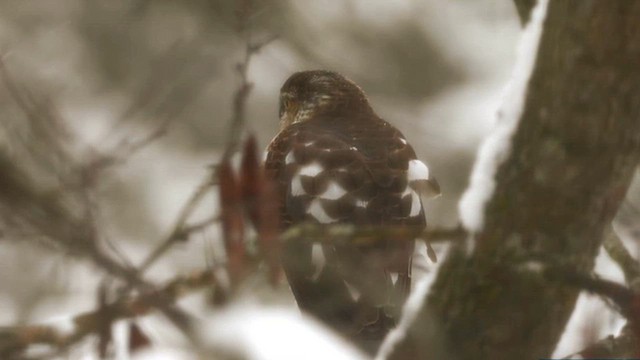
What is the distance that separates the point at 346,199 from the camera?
17.2ft

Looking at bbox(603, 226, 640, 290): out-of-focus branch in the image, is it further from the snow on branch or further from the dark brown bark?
the snow on branch

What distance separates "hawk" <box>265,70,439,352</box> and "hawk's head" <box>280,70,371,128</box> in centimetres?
58

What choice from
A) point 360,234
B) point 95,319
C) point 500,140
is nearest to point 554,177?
point 500,140

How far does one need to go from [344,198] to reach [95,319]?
2.65m

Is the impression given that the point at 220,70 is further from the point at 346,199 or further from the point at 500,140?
the point at 500,140

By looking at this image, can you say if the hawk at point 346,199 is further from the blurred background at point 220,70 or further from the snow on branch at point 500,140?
the blurred background at point 220,70

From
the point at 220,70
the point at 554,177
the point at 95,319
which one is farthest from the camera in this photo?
the point at 220,70

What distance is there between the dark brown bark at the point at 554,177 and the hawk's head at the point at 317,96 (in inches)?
136

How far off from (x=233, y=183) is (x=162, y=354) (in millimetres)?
881

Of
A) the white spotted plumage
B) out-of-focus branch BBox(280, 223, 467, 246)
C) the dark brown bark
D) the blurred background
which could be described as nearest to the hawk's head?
the blurred background

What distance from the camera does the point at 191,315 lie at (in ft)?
8.51

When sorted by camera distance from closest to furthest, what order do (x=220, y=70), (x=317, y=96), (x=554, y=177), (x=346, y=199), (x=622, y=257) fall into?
1. (x=554, y=177)
2. (x=622, y=257)
3. (x=346, y=199)
4. (x=317, y=96)
5. (x=220, y=70)

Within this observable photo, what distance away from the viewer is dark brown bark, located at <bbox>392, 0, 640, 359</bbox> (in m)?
3.35

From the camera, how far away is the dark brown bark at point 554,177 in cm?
335
